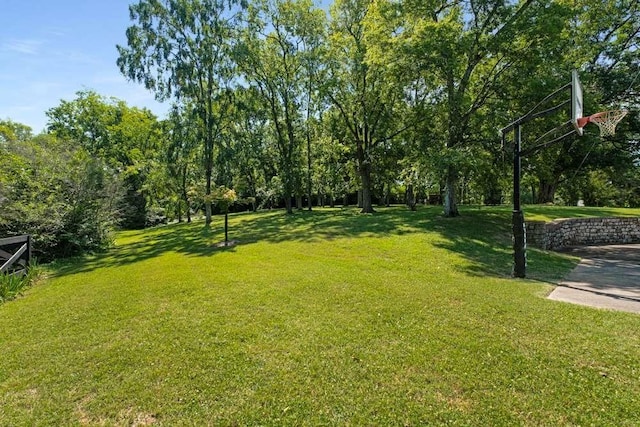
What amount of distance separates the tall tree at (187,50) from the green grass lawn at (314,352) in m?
12.0

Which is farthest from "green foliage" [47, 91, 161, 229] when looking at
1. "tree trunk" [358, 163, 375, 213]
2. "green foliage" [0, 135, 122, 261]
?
"tree trunk" [358, 163, 375, 213]

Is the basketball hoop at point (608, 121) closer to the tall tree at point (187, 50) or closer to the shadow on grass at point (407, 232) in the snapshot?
the shadow on grass at point (407, 232)

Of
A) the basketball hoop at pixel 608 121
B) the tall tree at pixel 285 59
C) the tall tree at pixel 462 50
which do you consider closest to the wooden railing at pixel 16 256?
the basketball hoop at pixel 608 121

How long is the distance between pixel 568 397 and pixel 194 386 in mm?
3226

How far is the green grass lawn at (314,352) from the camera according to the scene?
2.70m

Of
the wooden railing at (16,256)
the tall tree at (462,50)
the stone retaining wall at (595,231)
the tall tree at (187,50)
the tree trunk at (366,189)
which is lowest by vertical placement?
the stone retaining wall at (595,231)

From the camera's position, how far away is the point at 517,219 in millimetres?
6797

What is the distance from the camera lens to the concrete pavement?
5.28m

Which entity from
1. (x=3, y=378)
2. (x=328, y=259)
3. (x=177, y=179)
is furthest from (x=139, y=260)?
(x=177, y=179)

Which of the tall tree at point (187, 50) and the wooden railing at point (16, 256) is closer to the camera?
the wooden railing at point (16, 256)

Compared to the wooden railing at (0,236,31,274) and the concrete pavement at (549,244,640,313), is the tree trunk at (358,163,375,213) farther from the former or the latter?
the wooden railing at (0,236,31,274)

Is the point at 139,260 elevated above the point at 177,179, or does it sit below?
below

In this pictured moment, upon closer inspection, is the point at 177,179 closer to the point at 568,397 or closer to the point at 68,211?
the point at 68,211

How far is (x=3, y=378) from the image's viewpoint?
3248 millimetres
